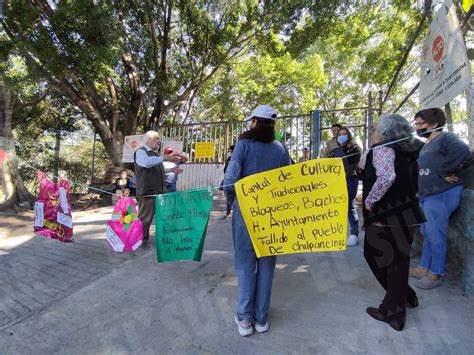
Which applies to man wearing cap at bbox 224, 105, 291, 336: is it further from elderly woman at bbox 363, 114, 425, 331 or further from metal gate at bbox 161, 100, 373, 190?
metal gate at bbox 161, 100, 373, 190

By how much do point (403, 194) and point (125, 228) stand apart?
10.1ft

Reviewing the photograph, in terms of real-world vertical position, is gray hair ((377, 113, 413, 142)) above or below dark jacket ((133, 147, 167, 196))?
Result: above

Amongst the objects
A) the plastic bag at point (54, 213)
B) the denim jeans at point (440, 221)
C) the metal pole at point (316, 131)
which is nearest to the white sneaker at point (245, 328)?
the denim jeans at point (440, 221)

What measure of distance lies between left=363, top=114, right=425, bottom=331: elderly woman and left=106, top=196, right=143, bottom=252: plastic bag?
2.74 m

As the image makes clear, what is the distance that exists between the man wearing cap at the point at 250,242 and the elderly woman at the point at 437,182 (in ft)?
5.19

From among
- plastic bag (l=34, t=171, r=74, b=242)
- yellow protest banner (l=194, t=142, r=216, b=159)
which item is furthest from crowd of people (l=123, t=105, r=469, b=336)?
yellow protest banner (l=194, t=142, r=216, b=159)

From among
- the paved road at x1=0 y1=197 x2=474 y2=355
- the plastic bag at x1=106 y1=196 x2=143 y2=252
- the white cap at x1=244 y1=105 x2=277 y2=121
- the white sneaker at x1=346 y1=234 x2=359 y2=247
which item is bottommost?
the paved road at x1=0 y1=197 x2=474 y2=355

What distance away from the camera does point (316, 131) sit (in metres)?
7.50

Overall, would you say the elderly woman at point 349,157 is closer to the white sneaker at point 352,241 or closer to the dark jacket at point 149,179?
the white sneaker at point 352,241

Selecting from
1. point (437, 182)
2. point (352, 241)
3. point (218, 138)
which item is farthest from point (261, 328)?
point (218, 138)

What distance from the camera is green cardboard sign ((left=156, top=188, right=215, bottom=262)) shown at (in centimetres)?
328

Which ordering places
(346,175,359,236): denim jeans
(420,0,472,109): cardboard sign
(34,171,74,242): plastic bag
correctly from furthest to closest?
(346,175,359,236): denim jeans → (34,171,74,242): plastic bag → (420,0,472,109): cardboard sign

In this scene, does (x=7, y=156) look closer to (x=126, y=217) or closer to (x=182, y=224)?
(x=126, y=217)

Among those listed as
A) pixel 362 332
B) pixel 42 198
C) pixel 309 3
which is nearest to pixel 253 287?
pixel 362 332
